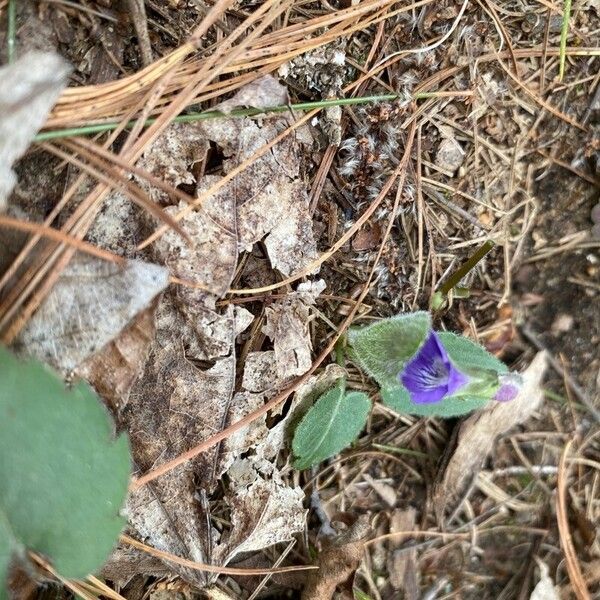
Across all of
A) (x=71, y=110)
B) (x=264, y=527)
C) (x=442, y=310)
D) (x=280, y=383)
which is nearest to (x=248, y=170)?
(x=71, y=110)

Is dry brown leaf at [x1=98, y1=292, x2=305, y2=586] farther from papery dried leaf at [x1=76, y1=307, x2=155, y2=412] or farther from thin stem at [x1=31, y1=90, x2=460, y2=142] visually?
thin stem at [x1=31, y1=90, x2=460, y2=142]

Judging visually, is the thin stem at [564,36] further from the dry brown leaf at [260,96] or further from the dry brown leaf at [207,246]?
the dry brown leaf at [207,246]

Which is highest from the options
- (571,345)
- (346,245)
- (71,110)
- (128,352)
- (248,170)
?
(71,110)

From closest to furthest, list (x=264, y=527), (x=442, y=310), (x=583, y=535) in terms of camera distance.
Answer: (x=264, y=527) → (x=442, y=310) → (x=583, y=535)

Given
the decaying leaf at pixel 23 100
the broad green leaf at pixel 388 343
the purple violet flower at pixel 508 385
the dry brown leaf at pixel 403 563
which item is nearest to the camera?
Answer: the decaying leaf at pixel 23 100

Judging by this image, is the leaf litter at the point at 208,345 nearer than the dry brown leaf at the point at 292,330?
Yes

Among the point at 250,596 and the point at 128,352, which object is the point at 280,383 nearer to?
the point at 128,352

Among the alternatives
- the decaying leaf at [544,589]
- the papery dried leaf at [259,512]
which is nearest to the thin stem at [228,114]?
the papery dried leaf at [259,512]

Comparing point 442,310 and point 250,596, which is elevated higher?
point 442,310
